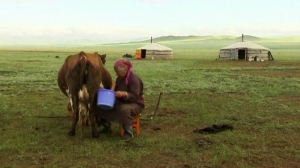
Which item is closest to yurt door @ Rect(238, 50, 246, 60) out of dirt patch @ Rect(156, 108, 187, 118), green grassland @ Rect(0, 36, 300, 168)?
green grassland @ Rect(0, 36, 300, 168)

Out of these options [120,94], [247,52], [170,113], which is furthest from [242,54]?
[120,94]

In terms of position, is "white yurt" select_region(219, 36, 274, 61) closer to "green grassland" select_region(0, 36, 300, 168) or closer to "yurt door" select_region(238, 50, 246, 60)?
"yurt door" select_region(238, 50, 246, 60)

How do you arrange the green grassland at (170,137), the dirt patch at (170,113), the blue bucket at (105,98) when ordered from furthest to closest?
1. the dirt patch at (170,113)
2. the blue bucket at (105,98)
3. the green grassland at (170,137)

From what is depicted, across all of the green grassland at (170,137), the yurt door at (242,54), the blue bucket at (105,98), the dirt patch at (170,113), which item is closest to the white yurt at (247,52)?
the yurt door at (242,54)

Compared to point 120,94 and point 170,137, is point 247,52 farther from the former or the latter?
point 120,94

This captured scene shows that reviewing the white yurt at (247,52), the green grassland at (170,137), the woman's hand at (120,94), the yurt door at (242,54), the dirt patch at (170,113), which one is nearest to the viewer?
the green grassland at (170,137)

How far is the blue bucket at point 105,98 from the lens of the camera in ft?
22.0

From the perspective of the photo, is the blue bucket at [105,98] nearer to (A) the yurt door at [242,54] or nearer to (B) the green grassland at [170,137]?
(B) the green grassland at [170,137]

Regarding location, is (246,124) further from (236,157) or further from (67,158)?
(67,158)

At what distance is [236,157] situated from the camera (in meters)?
5.91

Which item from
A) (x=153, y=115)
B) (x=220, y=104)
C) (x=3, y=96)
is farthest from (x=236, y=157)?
(x=3, y=96)

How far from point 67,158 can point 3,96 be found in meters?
7.42

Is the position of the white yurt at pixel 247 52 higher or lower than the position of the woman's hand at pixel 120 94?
higher

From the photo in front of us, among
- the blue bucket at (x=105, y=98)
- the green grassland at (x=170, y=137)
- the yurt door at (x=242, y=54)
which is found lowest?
the green grassland at (x=170, y=137)
